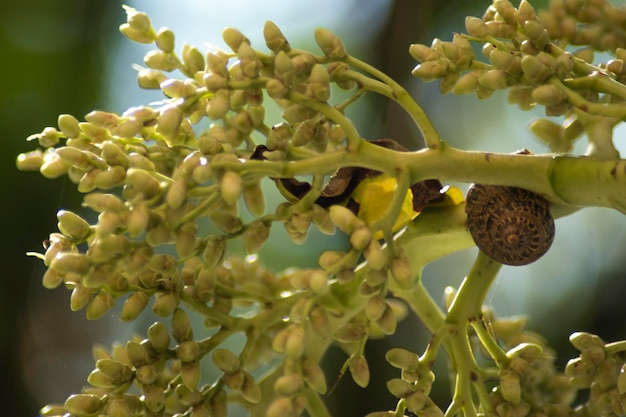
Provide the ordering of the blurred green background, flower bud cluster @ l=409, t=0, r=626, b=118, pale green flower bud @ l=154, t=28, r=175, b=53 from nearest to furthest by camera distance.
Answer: flower bud cluster @ l=409, t=0, r=626, b=118, pale green flower bud @ l=154, t=28, r=175, b=53, the blurred green background

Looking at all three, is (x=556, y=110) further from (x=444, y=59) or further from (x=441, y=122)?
(x=441, y=122)

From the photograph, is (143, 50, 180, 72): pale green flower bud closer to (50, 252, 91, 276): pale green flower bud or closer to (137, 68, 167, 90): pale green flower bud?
(137, 68, 167, 90): pale green flower bud

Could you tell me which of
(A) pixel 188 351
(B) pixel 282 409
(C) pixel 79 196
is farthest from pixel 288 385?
(C) pixel 79 196

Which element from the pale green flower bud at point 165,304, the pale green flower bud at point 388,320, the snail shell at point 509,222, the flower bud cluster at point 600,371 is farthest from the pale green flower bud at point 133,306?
the flower bud cluster at point 600,371

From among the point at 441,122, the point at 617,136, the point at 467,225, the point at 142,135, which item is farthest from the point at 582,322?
the point at 142,135

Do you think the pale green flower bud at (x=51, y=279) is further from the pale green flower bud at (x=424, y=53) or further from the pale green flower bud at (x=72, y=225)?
the pale green flower bud at (x=424, y=53)

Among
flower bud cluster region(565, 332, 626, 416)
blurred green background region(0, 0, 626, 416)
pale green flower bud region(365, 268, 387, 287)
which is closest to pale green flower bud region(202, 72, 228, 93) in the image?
pale green flower bud region(365, 268, 387, 287)
